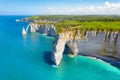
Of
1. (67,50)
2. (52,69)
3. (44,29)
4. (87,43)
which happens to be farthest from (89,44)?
(44,29)

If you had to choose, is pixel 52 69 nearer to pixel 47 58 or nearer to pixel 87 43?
pixel 47 58

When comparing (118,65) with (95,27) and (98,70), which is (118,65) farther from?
(95,27)

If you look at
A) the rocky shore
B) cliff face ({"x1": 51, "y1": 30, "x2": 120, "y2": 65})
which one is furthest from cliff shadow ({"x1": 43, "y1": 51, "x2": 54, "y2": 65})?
cliff face ({"x1": 51, "y1": 30, "x2": 120, "y2": 65})

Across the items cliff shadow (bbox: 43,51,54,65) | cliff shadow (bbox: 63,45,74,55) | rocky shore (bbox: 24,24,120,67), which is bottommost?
cliff shadow (bbox: 43,51,54,65)

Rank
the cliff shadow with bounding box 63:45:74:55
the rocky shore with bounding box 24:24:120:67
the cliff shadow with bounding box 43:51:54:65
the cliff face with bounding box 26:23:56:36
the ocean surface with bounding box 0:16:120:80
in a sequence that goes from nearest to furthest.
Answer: the ocean surface with bounding box 0:16:120:80 < the cliff shadow with bounding box 43:51:54:65 < the rocky shore with bounding box 24:24:120:67 < the cliff shadow with bounding box 63:45:74:55 < the cliff face with bounding box 26:23:56:36

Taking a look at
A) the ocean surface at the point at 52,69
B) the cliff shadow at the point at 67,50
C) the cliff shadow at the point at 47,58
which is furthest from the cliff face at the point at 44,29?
the ocean surface at the point at 52,69

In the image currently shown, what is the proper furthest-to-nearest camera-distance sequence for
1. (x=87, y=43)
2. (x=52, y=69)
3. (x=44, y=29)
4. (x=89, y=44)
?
1. (x=44, y=29)
2. (x=87, y=43)
3. (x=89, y=44)
4. (x=52, y=69)

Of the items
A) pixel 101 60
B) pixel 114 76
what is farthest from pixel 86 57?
pixel 114 76

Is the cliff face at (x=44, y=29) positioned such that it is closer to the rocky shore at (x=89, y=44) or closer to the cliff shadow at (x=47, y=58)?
the cliff shadow at (x=47, y=58)

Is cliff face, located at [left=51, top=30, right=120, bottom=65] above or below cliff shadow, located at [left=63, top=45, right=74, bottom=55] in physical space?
above

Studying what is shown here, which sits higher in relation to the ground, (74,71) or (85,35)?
(85,35)

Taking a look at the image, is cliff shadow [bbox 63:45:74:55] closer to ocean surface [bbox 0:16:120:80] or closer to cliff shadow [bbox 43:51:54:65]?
ocean surface [bbox 0:16:120:80]
